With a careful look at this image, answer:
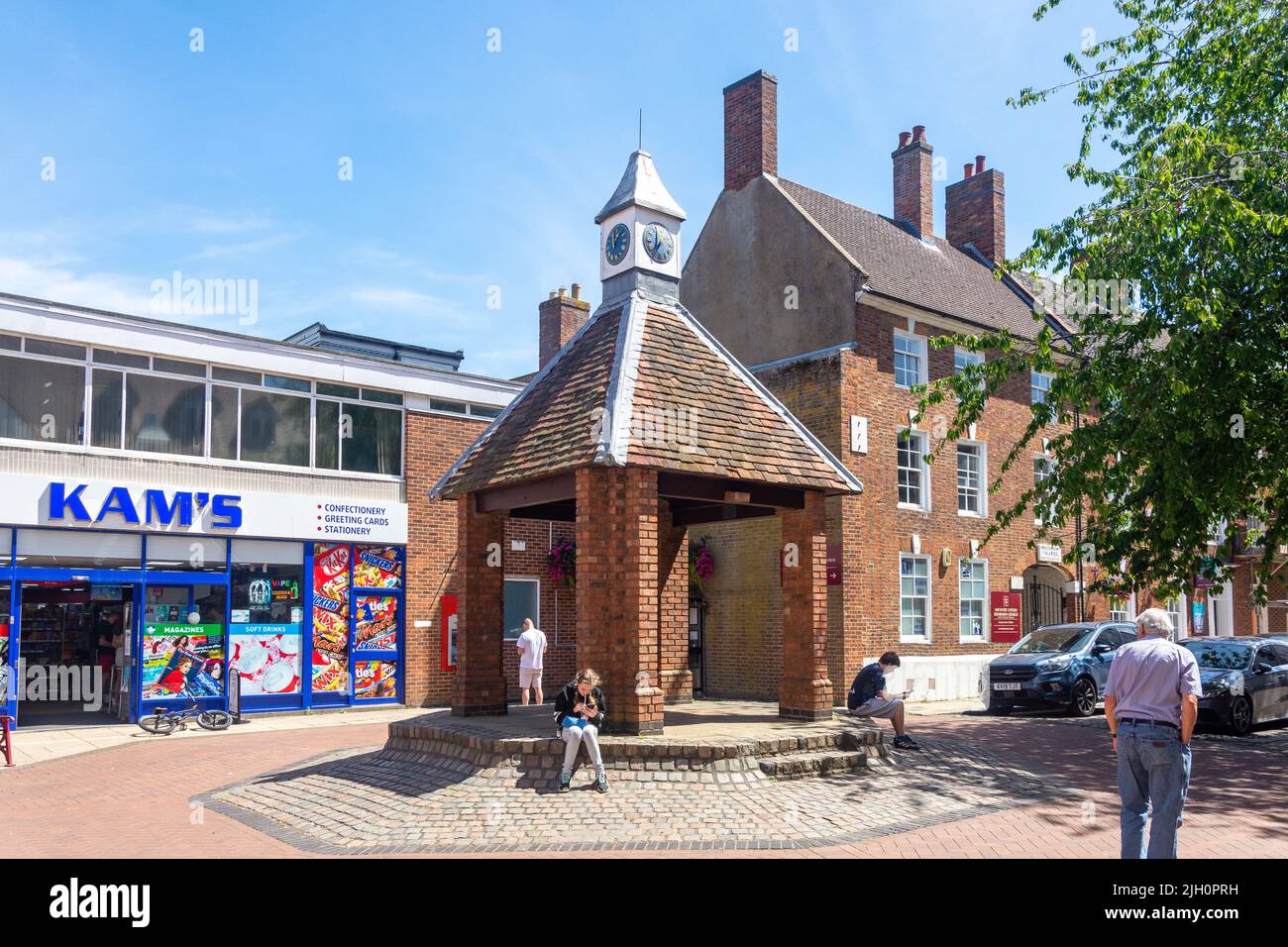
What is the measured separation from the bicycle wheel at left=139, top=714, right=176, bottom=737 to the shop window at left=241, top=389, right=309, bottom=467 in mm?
4958

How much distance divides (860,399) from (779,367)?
207 centimetres

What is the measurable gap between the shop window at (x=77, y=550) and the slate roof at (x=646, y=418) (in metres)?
7.24

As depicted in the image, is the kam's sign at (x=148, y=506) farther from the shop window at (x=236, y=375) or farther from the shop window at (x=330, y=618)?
the shop window at (x=236, y=375)

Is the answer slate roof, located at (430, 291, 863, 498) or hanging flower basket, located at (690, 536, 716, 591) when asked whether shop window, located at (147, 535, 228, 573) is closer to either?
slate roof, located at (430, 291, 863, 498)

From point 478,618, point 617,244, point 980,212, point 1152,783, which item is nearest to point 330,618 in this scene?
point 478,618

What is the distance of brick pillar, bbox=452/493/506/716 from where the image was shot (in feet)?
44.0

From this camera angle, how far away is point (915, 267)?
2628cm

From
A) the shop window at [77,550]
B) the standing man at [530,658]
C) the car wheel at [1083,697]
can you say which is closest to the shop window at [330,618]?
the shop window at [77,550]

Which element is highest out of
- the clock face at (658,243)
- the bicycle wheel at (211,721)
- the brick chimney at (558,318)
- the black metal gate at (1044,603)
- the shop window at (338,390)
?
the brick chimney at (558,318)

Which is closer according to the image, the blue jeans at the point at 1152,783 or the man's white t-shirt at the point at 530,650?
the blue jeans at the point at 1152,783

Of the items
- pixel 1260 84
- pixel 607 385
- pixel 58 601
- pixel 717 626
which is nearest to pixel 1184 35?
pixel 1260 84

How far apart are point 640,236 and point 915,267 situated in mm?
14634

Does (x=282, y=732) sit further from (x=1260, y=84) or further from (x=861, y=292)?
(x=1260, y=84)

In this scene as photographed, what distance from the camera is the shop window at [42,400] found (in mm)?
17234
